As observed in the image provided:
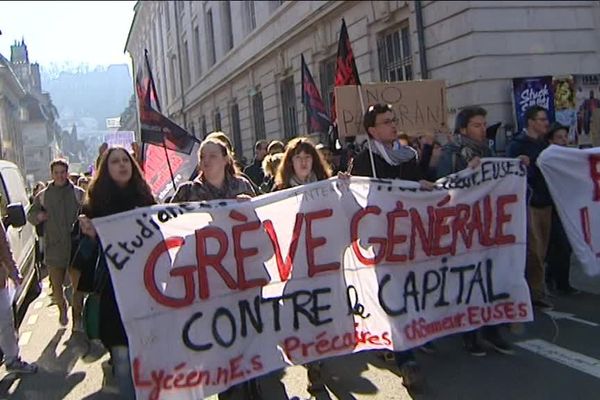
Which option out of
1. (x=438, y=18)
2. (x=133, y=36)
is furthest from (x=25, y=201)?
(x=133, y=36)

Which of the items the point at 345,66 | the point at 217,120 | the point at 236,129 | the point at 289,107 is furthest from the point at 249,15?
the point at 345,66

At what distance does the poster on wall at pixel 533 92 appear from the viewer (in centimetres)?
1238

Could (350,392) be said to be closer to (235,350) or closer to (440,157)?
(235,350)

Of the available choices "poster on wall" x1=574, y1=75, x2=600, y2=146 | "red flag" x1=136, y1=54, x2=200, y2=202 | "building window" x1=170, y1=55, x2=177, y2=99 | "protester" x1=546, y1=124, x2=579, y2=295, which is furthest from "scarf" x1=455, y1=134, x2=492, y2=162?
"building window" x1=170, y1=55, x2=177, y2=99

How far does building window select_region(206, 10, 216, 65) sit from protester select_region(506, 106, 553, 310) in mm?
30570

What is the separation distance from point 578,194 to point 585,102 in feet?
25.3

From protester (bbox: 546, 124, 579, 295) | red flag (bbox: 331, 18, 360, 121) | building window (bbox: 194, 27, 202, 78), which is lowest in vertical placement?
protester (bbox: 546, 124, 579, 295)

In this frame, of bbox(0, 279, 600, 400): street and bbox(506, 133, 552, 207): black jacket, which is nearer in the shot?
bbox(0, 279, 600, 400): street

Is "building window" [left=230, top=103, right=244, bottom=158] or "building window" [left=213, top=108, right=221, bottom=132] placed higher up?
"building window" [left=213, top=108, right=221, bottom=132]

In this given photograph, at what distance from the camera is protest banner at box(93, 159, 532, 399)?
3.81 m

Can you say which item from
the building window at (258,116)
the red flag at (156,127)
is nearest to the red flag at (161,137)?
the red flag at (156,127)

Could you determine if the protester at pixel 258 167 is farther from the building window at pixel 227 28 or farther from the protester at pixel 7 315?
the building window at pixel 227 28

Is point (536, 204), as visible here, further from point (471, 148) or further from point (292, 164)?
point (292, 164)

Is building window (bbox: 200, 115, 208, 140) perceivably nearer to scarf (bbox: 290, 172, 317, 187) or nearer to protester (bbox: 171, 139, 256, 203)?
scarf (bbox: 290, 172, 317, 187)
